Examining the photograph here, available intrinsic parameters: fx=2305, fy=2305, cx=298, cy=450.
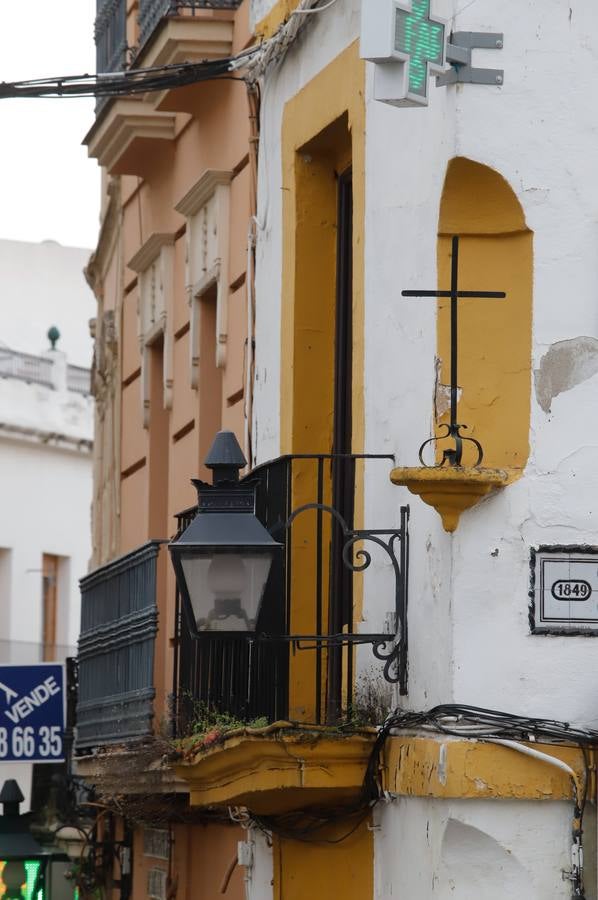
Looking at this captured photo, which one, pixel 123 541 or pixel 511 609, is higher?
pixel 123 541

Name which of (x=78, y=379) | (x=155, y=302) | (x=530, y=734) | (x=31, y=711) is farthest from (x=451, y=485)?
(x=78, y=379)

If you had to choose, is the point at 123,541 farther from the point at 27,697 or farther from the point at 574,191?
the point at 574,191

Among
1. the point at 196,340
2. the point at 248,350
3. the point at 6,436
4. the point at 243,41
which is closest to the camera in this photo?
the point at 248,350

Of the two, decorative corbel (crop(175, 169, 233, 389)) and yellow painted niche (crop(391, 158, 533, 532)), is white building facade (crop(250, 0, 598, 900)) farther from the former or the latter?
decorative corbel (crop(175, 169, 233, 389))

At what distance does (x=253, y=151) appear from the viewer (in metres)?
11.9

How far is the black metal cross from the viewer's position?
8164mm

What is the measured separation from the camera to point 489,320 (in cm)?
840

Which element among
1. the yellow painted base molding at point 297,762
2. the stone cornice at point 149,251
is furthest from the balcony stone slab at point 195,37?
the yellow painted base molding at point 297,762

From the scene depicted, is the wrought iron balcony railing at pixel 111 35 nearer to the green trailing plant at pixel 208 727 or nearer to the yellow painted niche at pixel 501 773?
the green trailing plant at pixel 208 727

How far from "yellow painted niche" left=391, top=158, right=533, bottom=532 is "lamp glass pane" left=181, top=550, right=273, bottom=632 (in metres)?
0.87

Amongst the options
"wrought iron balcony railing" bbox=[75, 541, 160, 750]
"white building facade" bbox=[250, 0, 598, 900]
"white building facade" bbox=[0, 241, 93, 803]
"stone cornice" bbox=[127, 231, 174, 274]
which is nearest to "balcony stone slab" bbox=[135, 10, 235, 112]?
"stone cornice" bbox=[127, 231, 174, 274]

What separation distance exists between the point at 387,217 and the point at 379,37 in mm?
1385

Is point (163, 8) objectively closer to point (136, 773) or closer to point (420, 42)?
point (136, 773)

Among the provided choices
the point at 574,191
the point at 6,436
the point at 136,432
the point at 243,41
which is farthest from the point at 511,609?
the point at 6,436
